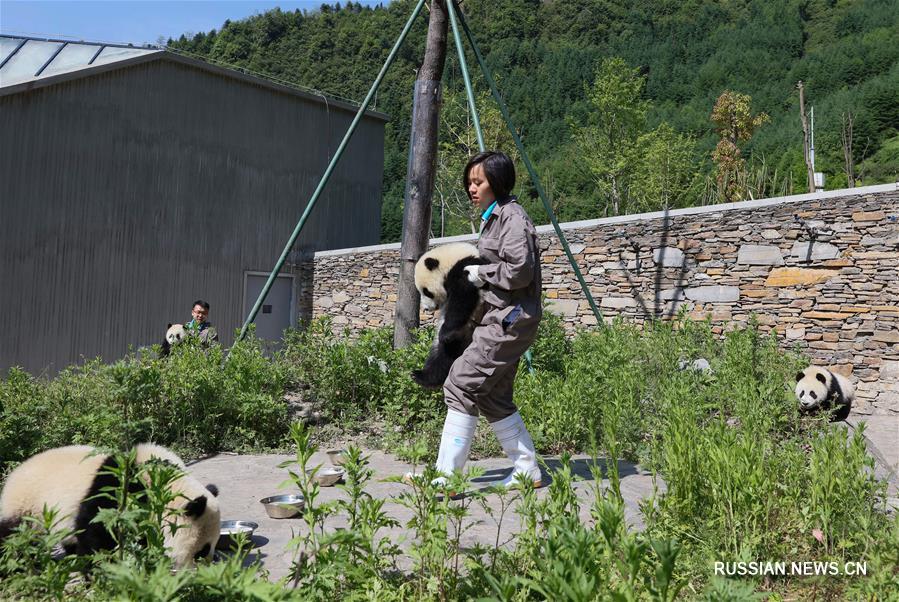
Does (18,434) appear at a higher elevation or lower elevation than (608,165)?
lower

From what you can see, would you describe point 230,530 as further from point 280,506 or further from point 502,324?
point 502,324

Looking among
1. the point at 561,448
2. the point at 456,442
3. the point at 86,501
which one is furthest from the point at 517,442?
the point at 86,501

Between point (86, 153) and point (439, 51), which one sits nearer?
point (439, 51)

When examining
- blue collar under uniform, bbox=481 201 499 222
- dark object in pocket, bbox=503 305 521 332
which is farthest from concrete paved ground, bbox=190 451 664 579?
blue collar under uniform, bbox=481 201 499 222

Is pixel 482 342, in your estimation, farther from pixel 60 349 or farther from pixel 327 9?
pixel 327 9

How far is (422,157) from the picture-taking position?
6.69m

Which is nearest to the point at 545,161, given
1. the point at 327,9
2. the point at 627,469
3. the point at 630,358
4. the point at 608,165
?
the point at 608,165

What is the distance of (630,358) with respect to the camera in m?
7.34

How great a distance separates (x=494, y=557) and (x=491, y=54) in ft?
208

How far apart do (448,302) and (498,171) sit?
80 cm

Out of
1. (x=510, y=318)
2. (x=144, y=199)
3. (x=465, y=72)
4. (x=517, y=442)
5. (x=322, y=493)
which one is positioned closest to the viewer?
(x=510, y=318)

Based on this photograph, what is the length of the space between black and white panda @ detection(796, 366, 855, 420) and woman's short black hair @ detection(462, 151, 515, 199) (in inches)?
154

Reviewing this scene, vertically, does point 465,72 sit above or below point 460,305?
above

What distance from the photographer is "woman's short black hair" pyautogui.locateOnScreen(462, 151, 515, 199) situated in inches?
142
